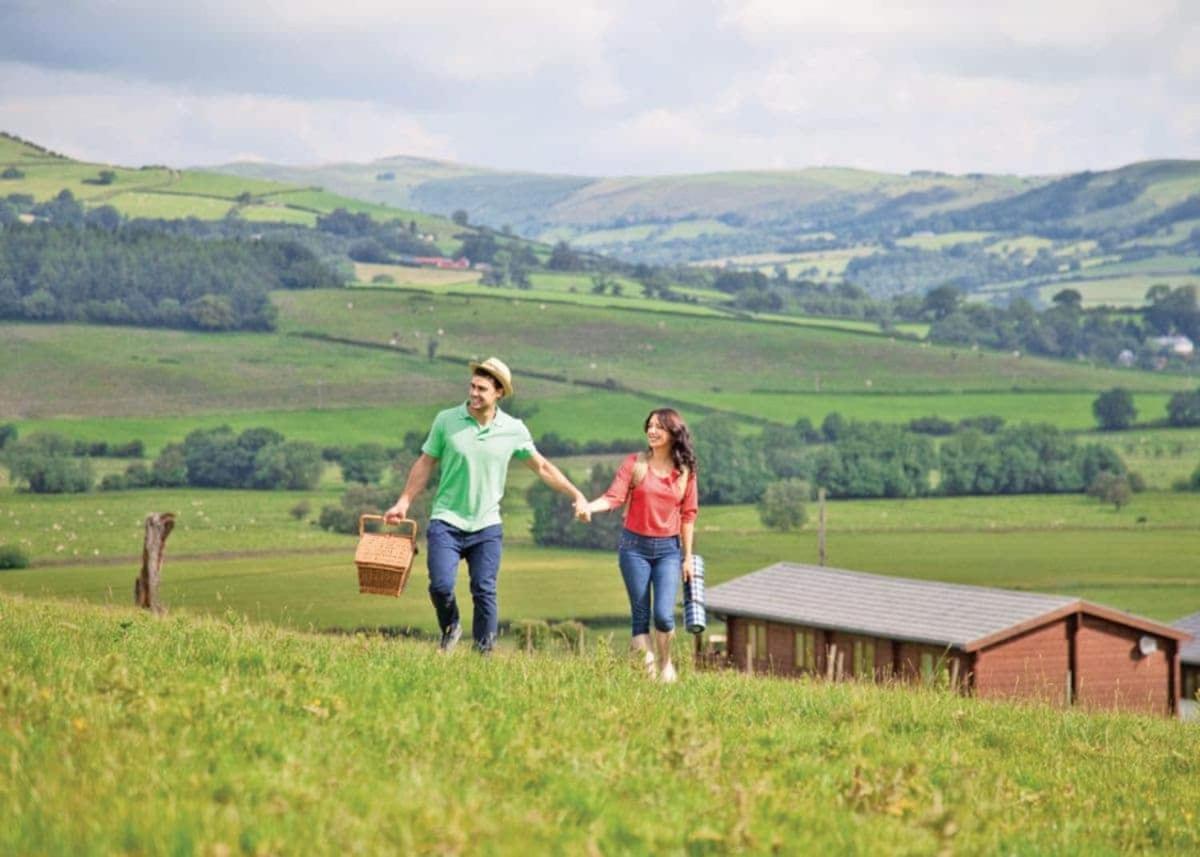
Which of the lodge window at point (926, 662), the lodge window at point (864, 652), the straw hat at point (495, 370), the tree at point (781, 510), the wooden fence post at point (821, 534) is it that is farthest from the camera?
the tree at point (781, 510)

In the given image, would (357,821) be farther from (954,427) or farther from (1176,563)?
(954,427)

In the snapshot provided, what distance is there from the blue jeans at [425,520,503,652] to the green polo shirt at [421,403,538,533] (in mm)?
80

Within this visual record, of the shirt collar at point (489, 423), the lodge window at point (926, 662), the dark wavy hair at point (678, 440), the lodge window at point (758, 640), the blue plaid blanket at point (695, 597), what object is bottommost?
the lodge window at point (758, 640)

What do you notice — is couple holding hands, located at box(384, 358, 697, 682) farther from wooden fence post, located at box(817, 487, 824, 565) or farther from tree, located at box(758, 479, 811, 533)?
tree, located at box(758, 479, 811, 533)

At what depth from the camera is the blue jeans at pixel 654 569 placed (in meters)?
12.4

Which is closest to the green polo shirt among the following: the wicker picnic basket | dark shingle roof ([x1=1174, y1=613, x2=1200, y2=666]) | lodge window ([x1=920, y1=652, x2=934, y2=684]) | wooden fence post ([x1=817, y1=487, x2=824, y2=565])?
the wicker picnic basket

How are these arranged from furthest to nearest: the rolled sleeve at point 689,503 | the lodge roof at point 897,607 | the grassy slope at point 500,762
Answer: the lodge roof at point 897,607
the rolled sleeve at point 689,503
the grassy slope at point 500,762

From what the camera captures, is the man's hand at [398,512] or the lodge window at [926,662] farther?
the lodge window at [926,662]

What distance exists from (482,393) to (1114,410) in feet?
482

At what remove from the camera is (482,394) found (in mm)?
11992

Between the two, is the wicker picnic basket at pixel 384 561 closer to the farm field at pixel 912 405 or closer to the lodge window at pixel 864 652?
the lodge window at pixel 864 652

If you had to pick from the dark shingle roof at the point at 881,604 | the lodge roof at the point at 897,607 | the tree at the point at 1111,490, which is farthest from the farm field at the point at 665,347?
the lodge roof at the point at 897,607

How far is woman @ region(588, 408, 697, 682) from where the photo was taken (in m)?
12.3

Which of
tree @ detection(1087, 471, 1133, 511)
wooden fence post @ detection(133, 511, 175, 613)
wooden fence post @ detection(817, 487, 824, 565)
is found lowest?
tree @ detection(1087, 471, 1133, 511)
